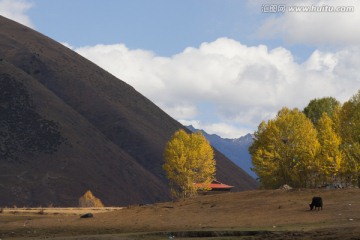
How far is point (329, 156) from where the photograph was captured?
253ft

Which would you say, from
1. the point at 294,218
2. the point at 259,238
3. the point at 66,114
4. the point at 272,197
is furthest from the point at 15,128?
the point at 259,238

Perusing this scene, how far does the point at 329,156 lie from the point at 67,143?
94.8 metres

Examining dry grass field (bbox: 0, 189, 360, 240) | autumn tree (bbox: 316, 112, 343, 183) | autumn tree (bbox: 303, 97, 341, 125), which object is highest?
autumn tree (bbox: 303, 97, 341, 125)

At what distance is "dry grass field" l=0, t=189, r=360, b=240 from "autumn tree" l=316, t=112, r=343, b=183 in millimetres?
17040

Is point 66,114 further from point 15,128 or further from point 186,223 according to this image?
point 186,223

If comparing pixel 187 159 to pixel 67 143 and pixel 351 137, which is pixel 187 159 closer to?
pixel 351 137

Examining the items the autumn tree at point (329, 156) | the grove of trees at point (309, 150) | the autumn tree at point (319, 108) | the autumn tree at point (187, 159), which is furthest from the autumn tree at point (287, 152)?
the autumn tree at point (187, 159)

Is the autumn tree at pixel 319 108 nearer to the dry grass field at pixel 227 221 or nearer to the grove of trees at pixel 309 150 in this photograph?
the grove of trees at pixel 309 150

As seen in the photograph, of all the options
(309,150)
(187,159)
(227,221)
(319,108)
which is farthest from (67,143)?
(227,221)

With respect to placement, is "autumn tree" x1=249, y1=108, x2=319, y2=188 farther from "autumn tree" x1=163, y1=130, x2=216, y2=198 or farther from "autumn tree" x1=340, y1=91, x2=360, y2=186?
"autumn tree" x1=163, y1=130, x2=216, y2=198

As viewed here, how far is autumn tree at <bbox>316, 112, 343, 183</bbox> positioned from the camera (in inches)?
2995

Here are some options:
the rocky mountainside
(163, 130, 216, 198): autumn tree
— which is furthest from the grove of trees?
the rocky mountainside

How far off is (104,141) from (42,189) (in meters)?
37.1

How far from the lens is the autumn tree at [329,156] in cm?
7606
